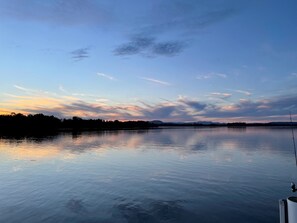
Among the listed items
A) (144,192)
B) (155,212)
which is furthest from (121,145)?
(155,212)

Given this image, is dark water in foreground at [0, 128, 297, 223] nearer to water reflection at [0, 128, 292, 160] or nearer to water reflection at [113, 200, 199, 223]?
water reflection at [113, 200, 199, 223]

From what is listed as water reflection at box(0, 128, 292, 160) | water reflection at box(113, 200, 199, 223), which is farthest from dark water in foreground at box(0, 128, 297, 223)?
water reflection at box(0, 128, 292, 160)

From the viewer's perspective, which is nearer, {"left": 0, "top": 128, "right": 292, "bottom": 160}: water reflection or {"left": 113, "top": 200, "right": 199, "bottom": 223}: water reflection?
{"left": 113, "top": 200, "right": 199, "bottom": 223}: water reflection

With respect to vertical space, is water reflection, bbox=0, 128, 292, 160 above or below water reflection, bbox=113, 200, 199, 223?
above

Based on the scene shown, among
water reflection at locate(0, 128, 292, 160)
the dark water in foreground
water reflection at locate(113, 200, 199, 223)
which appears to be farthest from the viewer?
water reflection at locate(0, 128, 292, 160)

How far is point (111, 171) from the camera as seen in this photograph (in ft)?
93.0

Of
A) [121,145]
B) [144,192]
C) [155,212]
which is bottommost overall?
[155,212]

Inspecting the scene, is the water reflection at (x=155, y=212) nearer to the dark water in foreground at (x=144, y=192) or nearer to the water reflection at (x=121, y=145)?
the dark water in foreground at (x=144, y=192)

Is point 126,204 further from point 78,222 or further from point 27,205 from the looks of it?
point 27,205

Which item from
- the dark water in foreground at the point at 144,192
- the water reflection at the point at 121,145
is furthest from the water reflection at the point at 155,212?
the water reflection at the point at 121,145

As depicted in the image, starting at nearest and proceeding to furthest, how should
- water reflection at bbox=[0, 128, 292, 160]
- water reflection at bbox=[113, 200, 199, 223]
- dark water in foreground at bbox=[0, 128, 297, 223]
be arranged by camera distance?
water reflection at bbox=[113, 200, 199, 223], dark water in foreground at bbox=[0, 128, 297, 223], water reflection at bbox=[0, 128, 292, 160]

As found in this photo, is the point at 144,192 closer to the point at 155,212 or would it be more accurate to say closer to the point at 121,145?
the point at 155,212

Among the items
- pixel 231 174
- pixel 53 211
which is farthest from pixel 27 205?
pixel 231 174

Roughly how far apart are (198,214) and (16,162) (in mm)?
26429
